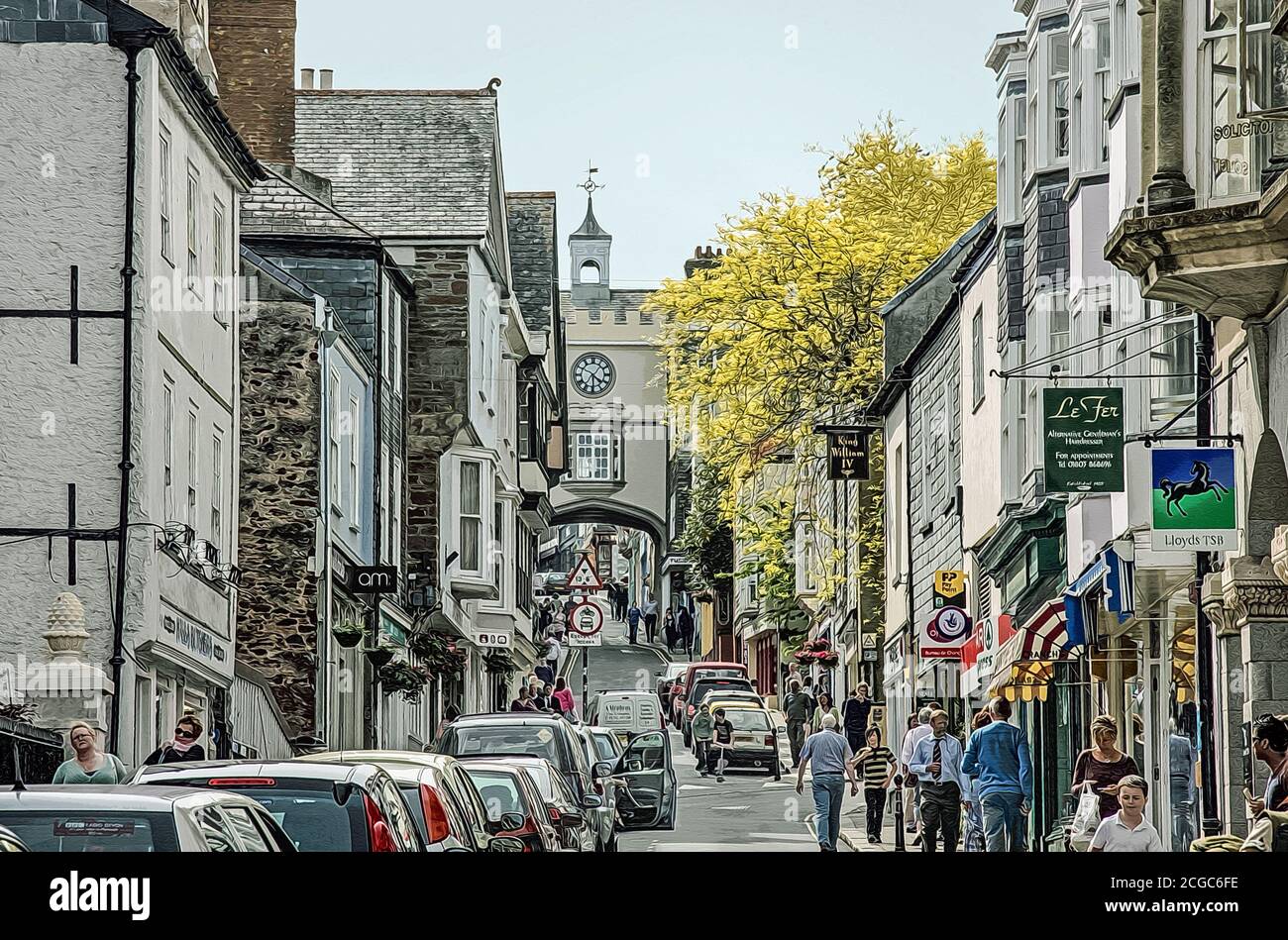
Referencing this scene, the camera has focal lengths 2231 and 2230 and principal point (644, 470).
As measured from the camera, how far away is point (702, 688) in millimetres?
51656

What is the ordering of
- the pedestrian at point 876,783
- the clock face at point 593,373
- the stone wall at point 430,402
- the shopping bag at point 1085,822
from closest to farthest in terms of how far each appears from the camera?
1. the shopping bag at point 1085,822
2. the pedestrian at point 876,783
3. the stone wall at point 430,402
4. the clock face at point 593,373

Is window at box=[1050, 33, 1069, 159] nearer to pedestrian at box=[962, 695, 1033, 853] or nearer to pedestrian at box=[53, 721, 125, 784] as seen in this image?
pedestrian at box=[962, 695, 1033, 853]

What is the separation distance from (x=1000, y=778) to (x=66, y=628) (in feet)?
30.7

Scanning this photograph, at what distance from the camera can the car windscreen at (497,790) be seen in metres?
15.6

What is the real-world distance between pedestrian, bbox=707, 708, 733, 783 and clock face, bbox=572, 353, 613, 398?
45.9 meters

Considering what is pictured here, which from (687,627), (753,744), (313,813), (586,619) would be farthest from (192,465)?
(687,627)

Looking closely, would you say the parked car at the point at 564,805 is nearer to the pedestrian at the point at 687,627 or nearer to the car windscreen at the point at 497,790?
the car windscreen at the point at 497,790

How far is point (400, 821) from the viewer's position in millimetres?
10336

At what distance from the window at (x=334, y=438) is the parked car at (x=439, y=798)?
760 inches

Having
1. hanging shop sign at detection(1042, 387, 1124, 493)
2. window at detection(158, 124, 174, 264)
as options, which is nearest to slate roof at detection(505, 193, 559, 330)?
window at detection(158, 124, 174, 264)

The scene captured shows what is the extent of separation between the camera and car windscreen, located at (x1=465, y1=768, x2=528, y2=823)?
15.6m

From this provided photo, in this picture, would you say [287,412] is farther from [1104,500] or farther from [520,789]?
[520,789]

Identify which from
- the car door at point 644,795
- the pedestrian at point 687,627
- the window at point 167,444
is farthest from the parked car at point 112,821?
the pedestrian at point 687,627
